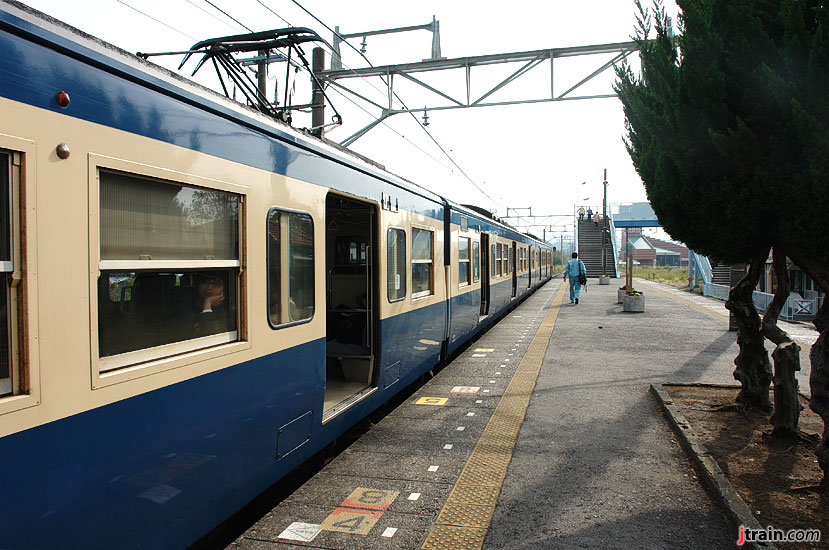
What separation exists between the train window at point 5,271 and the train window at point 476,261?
872 cm

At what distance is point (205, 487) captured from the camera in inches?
115

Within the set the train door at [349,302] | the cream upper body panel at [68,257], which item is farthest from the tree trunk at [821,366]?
the cream upper body panel at [68,257]

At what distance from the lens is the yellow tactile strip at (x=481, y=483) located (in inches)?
137

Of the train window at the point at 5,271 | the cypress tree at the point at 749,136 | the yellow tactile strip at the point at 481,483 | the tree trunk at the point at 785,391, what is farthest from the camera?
the tree trunk at the point at 785,391

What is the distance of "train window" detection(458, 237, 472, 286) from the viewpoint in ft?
30.7

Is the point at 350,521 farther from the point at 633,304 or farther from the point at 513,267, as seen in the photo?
the point at 633,304

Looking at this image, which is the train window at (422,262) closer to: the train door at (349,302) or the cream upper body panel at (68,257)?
the train door at (349,302)

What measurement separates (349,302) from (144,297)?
3822 millimetres

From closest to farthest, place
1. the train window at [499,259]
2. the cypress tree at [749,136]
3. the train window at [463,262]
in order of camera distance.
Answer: the cypress tree at [749,136] → the train window at [463,262] → the train window at [499,259]

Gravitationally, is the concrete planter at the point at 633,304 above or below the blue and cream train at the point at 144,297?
below

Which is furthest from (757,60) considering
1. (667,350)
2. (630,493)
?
(667,350)

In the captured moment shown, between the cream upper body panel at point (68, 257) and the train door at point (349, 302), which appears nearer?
the cream upper body panel at point (68, 257)

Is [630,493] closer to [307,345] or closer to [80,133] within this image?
[307,345]

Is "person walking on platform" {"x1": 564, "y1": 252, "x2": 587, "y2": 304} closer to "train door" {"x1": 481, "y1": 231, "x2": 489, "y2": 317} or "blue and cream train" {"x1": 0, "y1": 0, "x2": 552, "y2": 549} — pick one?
"train door" {"x1": 481, "y1": 231, "x2": 489, "y2": 317}
